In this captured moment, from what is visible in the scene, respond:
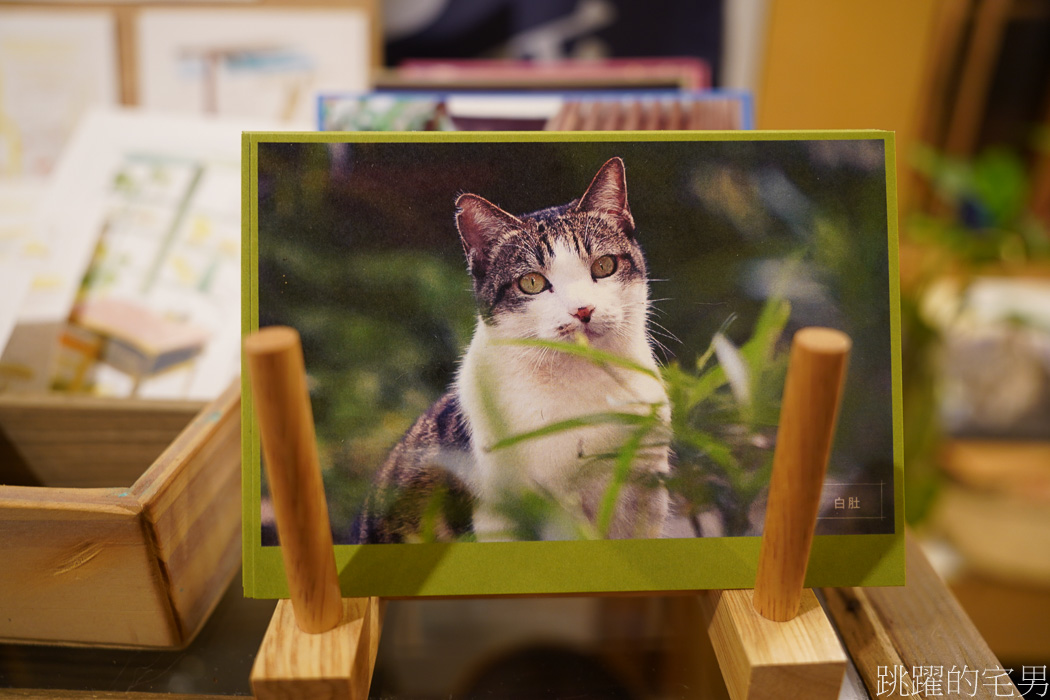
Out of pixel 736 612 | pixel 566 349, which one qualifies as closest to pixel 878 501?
pixel 736 612

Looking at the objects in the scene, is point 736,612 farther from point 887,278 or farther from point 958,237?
point 958,237

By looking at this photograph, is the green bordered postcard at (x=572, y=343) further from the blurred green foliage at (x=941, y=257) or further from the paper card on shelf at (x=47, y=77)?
the blurred green foliage at (x=941, y=257)

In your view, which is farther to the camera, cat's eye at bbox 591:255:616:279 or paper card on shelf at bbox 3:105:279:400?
paper card on shelf at bbox 3:105:279:400

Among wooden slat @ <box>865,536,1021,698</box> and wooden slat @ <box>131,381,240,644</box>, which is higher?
wooden slat @ <box>131,381,240,644</box>

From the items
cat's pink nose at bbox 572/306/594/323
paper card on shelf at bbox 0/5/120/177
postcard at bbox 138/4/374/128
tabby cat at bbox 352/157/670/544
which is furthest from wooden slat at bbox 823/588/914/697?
paper card on shelf at bbox 0/5/120/177

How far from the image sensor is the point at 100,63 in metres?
0.84

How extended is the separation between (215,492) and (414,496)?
17 centimetres

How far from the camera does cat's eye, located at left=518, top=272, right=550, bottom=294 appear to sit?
0.39 meters

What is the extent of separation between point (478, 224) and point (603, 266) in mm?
79

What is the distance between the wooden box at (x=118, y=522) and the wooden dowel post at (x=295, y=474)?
10 centimetres

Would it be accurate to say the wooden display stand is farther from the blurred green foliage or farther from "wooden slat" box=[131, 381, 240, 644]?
the blurred green foliage

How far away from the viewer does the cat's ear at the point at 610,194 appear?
0.38 meters

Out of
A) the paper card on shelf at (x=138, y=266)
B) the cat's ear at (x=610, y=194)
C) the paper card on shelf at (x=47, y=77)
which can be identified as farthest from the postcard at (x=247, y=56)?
the cat's ear at (x=610, y=194)

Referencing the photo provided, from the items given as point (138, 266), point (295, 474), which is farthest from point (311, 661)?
point (138, 266)
